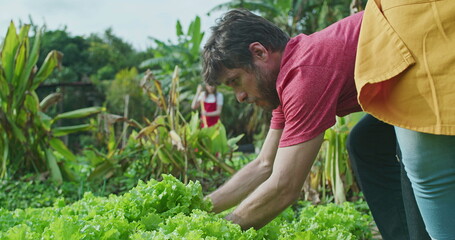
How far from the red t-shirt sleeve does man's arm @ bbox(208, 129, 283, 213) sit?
656mm

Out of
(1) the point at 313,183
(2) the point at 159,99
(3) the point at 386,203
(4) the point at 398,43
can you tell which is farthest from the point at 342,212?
(2) the point at 159,99

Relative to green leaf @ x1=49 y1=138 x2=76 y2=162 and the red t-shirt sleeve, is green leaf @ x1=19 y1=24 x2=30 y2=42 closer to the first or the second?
green leaf @ x1=49 y1=138 x2=76 y2=162

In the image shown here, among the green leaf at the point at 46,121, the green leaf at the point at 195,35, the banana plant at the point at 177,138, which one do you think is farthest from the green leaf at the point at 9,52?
the green leaf at the point at 195,35

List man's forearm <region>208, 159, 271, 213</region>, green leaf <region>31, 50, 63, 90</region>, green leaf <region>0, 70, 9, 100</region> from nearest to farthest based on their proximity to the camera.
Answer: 1. man's forearm <region>208, 159, 271, 213</region>
2. green leaf <region>0, 70, 9, 100</region>
3. green leaf <region>31, 50, 63, 90</region>

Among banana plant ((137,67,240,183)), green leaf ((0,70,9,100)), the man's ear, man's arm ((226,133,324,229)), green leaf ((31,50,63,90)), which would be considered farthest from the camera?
green leaf ((31,50,63,90))

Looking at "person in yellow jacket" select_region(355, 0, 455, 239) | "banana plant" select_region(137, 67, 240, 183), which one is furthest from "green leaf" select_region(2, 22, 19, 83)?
"person in yellow jacket" select_region(355, 0, 455, 239)

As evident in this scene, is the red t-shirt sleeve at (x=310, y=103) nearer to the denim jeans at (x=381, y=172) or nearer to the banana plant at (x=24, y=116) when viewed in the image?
the denim jeans at (x=381, y=172)

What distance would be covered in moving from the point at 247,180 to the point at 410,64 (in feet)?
4.09

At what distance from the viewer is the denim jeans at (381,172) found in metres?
2.62

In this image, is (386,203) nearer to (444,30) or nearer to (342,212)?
(342,212)

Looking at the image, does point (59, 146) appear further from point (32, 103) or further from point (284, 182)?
point (284, 182)

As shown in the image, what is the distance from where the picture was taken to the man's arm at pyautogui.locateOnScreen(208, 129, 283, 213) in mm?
2574

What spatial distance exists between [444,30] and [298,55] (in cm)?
60

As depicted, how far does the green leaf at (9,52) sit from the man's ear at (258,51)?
3.96 m
